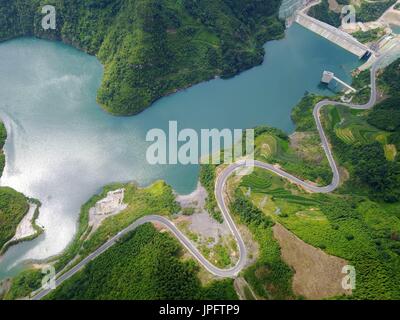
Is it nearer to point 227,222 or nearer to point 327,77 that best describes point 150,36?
point 327,77

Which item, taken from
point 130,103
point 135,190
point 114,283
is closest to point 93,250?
point 114,283

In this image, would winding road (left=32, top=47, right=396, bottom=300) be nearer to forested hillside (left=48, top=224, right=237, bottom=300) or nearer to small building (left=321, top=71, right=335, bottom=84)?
forested hillside (left=48, top=224, right=237, bottom=300)

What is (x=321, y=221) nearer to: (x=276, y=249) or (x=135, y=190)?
(x=276, y=249)

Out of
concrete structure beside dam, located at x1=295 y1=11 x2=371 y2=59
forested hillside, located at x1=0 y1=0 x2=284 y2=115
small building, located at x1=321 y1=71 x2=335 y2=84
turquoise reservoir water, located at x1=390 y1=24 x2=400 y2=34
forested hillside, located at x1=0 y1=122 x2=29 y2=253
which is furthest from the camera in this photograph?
turquoise reservoir water, located at x1=390 y1=24 x2=400 y2=34
